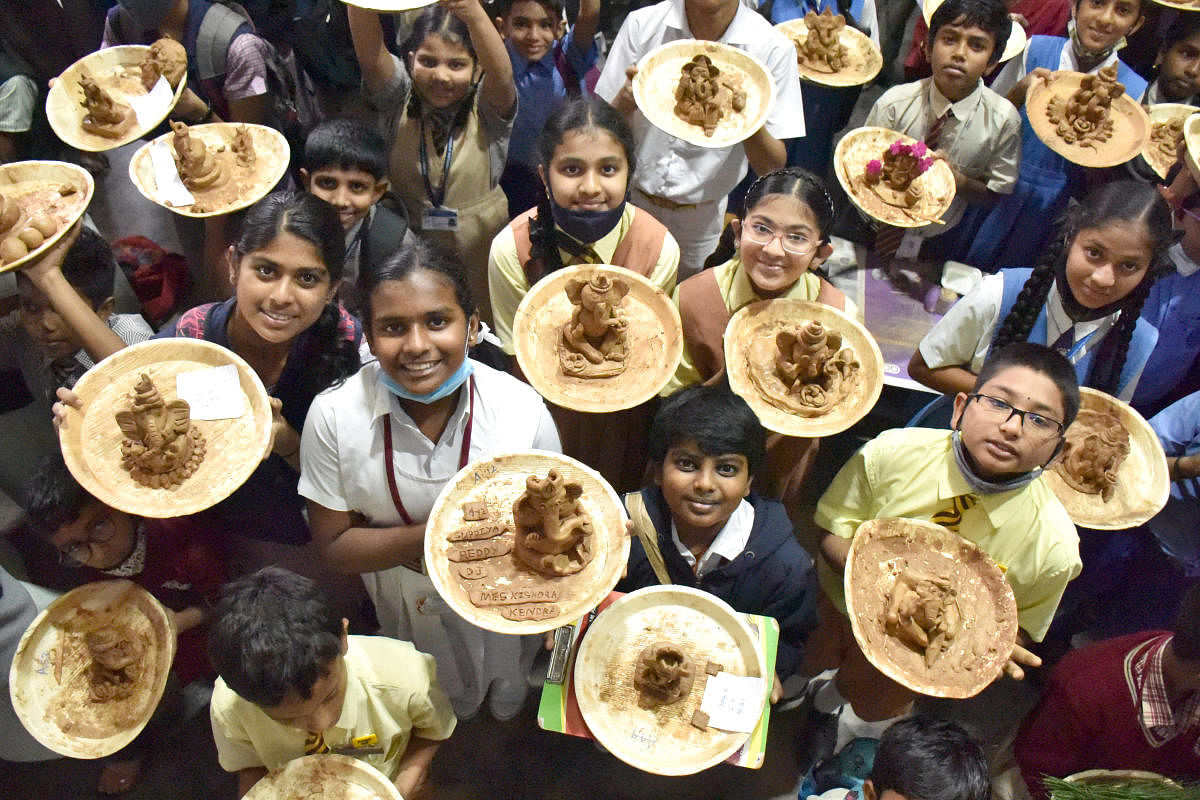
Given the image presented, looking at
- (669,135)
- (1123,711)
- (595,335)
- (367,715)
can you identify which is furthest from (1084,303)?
(367,715)

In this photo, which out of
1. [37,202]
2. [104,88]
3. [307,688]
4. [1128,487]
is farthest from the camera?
[104,88]

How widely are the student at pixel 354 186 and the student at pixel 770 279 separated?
1524 mm

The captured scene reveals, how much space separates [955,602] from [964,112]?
333 centimetres

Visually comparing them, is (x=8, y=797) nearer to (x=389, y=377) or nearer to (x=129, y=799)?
(x=129, y=799)

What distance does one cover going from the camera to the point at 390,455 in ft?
8.95

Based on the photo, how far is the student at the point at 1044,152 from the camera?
477 centimetres

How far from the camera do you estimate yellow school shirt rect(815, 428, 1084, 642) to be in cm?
288

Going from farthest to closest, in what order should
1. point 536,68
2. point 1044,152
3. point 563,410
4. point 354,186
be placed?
point 1044,152
point 536,68
point 563,410
point 354,186

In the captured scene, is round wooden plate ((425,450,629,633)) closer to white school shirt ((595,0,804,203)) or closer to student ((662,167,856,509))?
student ((662,167,856,509))

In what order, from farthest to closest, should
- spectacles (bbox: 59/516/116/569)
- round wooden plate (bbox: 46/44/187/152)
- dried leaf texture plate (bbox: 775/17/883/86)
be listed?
dried leaf texture plate (bbox: 775/17/883/86)
round wooden plate (bbox: 46/44/187/152)
spectacles (bbox: 59/516/116/569)

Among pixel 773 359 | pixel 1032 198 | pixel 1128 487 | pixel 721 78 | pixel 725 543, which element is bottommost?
pixel 725 543

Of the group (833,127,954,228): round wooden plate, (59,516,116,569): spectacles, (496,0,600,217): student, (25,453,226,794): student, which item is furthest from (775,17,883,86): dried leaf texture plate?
→ (59,516,116,569): spectacles

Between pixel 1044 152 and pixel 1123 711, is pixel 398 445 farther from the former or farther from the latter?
pixel 1044 152

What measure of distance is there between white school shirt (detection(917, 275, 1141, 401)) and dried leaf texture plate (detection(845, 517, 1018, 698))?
101cm
